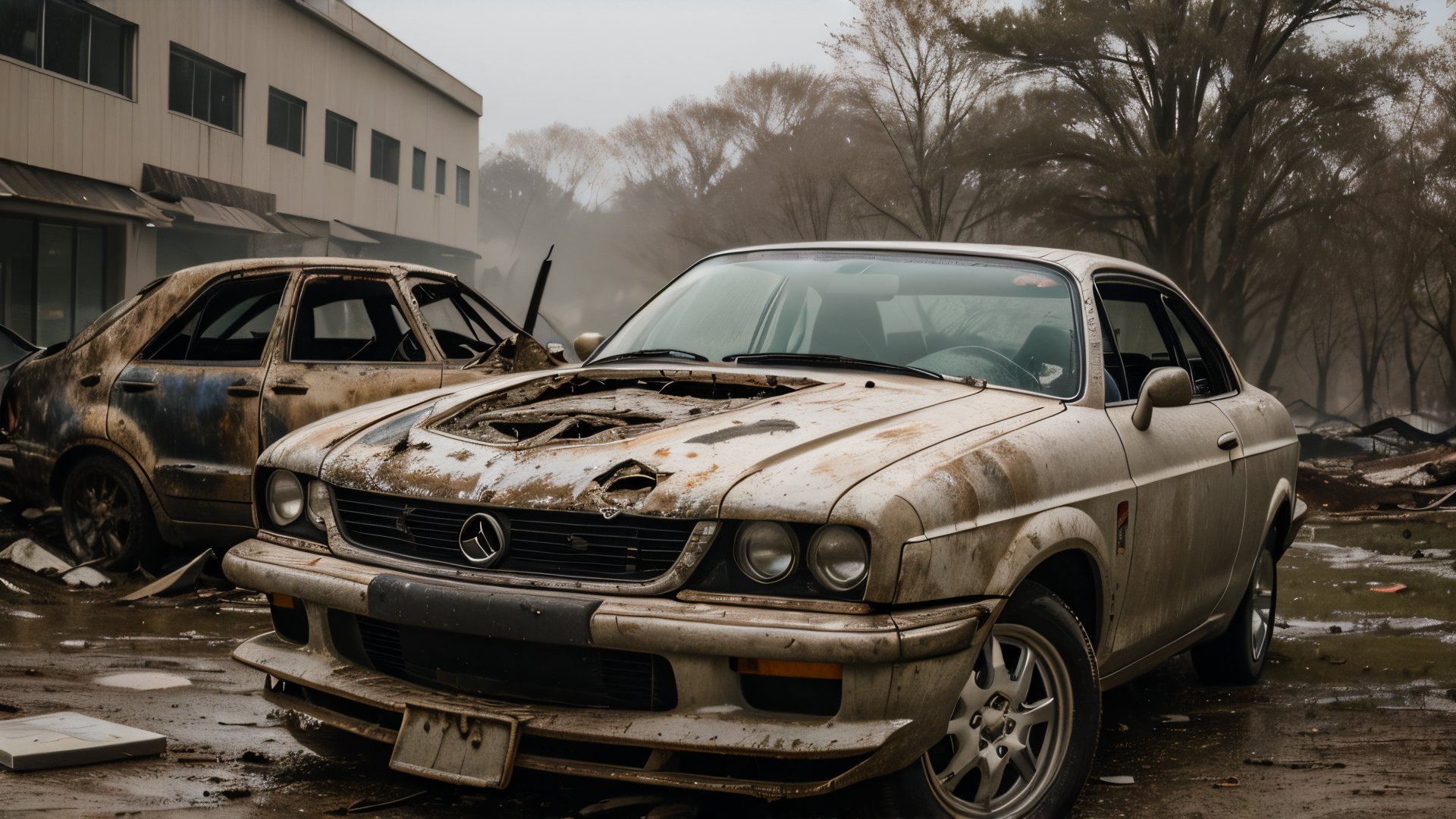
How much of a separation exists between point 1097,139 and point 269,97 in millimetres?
18646

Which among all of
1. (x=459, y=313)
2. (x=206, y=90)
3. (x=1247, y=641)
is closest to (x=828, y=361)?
(x=1247, y=641)

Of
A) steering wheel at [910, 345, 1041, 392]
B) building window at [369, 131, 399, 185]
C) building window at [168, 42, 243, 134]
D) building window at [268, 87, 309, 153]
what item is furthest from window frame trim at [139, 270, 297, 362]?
building window at [369, 131, 399, 185]

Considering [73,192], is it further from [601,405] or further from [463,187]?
[463,187]

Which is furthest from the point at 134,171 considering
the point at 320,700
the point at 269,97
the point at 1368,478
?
the point at 320,700

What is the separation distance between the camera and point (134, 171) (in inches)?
867

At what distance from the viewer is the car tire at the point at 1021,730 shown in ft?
10.4

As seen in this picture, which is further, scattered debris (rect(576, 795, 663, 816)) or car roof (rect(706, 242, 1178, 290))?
car roof (rect(706, 242, 1178, 290))

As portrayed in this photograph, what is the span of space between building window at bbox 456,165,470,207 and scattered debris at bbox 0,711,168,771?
39422 millimetres

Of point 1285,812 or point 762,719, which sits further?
point 1285,812

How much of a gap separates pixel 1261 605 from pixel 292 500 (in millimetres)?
3887

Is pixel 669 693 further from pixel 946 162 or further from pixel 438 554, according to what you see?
pixel 946 162

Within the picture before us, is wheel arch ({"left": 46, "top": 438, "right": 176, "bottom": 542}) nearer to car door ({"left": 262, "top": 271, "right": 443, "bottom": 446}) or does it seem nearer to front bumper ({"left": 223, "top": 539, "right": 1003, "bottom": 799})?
car door ({"left": 262, "top": 271, "right": 443, "bottom": 446})

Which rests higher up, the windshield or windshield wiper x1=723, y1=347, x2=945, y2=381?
the windshield

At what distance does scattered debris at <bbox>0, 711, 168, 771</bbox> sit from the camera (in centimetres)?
367
